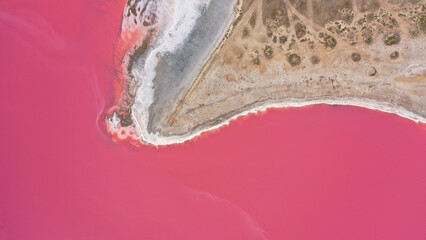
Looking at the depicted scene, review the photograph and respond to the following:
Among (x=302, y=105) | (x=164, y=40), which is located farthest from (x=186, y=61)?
(x=302, y=105)

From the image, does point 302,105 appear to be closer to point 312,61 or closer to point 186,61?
point 312,61

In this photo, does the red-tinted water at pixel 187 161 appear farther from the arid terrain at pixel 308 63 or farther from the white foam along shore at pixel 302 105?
the arid terrain at pixel 308 63

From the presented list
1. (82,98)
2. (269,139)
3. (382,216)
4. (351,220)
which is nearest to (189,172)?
(269,139)

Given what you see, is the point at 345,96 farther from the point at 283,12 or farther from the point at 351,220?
the point at 351,220

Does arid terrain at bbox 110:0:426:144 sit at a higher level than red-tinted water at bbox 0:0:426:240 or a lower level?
higher

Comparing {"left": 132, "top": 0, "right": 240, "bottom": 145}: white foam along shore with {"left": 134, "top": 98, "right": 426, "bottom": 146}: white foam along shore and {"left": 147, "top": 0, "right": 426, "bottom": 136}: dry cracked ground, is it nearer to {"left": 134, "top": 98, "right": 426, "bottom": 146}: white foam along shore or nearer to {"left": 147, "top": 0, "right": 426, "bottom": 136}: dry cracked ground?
{"left": 134, "top": 98, "right": 426, "bottom": 146}: white foam along shore

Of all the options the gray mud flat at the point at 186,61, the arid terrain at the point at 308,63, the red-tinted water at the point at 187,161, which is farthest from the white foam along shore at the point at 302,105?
the gray mud flat at the point at 186,61

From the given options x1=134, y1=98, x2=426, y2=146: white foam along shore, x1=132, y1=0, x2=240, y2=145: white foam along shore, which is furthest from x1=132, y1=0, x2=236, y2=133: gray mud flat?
x1=134, y1=98, x2=426, y2=146: white foam along shore
